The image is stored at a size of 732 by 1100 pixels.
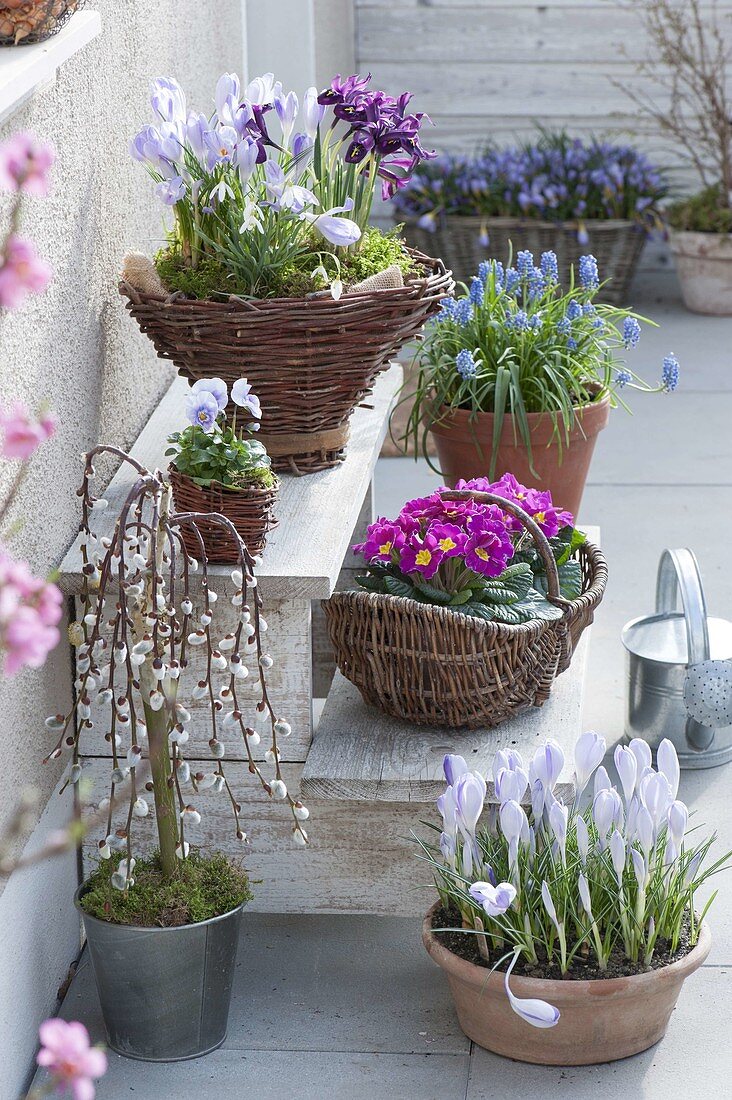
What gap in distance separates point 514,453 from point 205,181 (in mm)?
1051

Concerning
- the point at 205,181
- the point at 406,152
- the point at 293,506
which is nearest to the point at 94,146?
the point at 205,181

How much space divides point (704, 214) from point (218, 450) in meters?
4.34

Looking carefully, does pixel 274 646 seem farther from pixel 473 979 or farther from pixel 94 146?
pixel 94 146

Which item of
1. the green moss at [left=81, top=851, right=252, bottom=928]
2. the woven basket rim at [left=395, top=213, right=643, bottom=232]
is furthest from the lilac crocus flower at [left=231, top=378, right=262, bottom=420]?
the woven basket rim at [left=395, top=213, right=643, bottom=232]

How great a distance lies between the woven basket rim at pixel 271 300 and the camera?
2105mm

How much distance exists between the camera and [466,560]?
6.95ft

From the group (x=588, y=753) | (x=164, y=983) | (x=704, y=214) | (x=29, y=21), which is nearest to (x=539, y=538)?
(x=588, y=753)

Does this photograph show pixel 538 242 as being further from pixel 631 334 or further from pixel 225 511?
pixel 225 511

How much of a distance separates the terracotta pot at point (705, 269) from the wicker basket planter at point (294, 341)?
12.3 ft

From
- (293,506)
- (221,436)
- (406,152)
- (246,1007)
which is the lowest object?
(246,1007)

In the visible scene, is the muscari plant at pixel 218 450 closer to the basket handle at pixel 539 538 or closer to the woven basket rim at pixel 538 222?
the basket handle at pixel 539 538

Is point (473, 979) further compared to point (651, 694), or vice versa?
point (651, 694)

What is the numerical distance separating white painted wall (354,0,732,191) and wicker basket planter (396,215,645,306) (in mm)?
745

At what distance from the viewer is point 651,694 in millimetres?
2764
